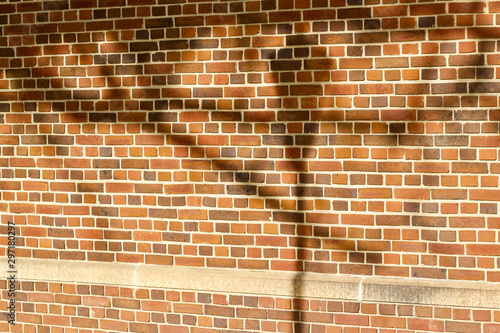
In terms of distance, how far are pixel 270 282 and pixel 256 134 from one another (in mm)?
975

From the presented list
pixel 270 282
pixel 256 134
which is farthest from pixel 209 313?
pixel 256 134

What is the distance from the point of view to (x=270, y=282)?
9.54ft

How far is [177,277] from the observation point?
3021mm

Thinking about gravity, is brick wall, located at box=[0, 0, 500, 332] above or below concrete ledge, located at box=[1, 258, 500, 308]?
above

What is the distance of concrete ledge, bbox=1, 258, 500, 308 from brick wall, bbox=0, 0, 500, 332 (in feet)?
0.17

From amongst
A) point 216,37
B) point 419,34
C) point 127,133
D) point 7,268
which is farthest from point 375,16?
point 7,268

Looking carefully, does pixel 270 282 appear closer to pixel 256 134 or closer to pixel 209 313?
pixel 209 313

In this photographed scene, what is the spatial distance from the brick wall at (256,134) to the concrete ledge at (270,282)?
5 centimetres

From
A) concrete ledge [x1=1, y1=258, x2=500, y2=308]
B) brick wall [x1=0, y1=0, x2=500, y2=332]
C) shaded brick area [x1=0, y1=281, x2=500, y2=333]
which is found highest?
brick wall [x1=0, y1=0, x2=500, y2=332]

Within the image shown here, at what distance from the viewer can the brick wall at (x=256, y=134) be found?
2715mm

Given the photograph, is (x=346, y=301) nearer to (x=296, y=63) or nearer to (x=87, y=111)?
(x=296, y=63)

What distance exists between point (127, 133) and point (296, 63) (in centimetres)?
124

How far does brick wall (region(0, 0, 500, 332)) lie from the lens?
2715 millimetres

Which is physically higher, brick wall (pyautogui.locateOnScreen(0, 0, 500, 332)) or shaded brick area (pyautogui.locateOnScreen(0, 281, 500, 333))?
brick wall (pyautogui.locateOnScreen(0, 0, 500, 332))
